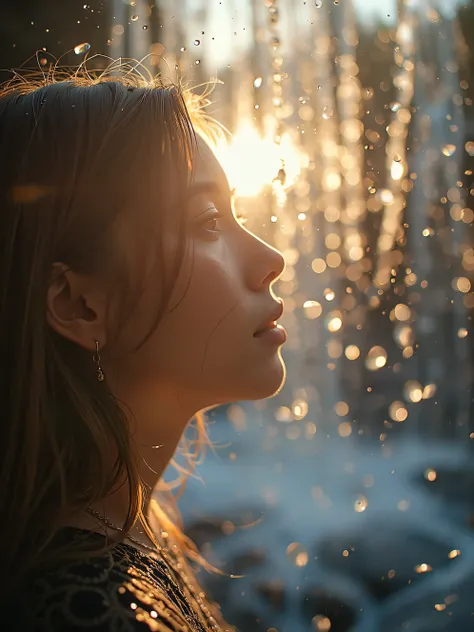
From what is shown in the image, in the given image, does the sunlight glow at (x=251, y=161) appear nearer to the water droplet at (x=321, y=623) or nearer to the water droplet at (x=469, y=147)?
the water droplet at (x=321, y=623)

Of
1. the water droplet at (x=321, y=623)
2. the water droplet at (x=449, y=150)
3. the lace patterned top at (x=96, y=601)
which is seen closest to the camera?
the lace patterned top at (x=96, y=601)

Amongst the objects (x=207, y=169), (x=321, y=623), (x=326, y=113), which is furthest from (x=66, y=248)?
(x=321, y=623)

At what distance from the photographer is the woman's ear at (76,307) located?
0.65 meters

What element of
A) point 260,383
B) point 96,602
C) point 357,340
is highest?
point 260,383

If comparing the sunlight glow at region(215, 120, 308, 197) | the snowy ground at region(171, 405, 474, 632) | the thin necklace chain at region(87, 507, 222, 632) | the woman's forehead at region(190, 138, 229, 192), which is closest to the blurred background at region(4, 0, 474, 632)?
the snowy ground at region(171, 405, 474, 632)


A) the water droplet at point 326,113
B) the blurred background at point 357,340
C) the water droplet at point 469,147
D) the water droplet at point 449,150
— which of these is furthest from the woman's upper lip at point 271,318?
the water droplet at point 449,150

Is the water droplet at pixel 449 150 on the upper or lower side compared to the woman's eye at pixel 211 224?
upper

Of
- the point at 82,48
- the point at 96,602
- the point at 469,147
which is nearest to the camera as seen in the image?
the point at 96,602

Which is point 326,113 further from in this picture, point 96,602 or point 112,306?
point 96,602

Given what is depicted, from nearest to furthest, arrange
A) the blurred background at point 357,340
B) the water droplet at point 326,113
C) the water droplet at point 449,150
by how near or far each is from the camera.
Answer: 1. the water droplet at point 326,113
2. the blurred background at point 357,340
3. the water droplet at point 449,150

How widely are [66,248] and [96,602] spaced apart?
1.00 feet

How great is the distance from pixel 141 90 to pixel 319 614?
195 centimetres

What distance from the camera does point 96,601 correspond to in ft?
1.70

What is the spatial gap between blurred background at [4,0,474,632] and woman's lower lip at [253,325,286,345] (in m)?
1.06
